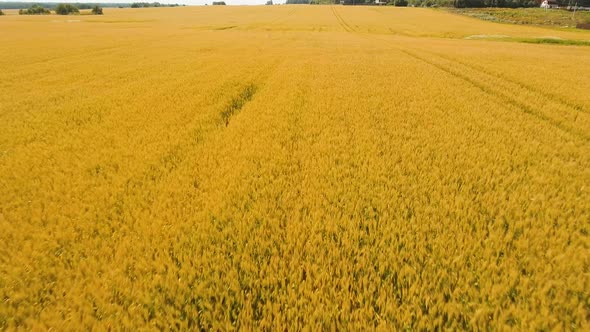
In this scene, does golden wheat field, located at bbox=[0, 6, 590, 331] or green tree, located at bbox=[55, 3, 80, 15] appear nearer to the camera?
golden wheat field, located at bbox=[0, 6, 590, 331]

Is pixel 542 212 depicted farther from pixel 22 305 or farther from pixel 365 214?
pixel 22 305

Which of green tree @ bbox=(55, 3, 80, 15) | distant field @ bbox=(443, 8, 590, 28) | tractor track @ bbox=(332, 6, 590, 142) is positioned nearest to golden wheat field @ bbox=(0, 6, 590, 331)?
tractor track @ bbox=(332, 6, 590, 142)

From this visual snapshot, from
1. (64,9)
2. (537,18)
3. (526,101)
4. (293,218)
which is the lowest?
(293,218)

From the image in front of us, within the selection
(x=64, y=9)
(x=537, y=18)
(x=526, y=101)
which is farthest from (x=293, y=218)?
(x=64, y=9)

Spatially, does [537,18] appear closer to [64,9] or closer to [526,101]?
[526,101]

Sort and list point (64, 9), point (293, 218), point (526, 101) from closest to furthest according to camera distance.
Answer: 1. point (293, 218)
2. point (526, 101)
3. point (64, 9)

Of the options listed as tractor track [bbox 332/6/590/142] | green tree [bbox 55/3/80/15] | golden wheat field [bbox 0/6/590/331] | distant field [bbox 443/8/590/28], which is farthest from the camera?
green tree [bbox 55/3/80/15]

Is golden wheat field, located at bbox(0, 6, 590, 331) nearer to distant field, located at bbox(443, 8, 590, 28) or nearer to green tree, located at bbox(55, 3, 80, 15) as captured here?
distant field, located at bbox(443, 8, 590, 28)

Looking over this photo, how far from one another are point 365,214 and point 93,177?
11.4 feet

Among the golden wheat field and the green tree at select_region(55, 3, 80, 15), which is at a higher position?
the green tree at select_region(55, 3, 80, 15)

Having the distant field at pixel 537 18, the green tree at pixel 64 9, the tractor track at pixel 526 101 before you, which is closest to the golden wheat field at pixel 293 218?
the tractor track at pixel 526 101

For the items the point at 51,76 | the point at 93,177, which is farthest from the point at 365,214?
the point at 51,76

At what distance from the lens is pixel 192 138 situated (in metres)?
5.14

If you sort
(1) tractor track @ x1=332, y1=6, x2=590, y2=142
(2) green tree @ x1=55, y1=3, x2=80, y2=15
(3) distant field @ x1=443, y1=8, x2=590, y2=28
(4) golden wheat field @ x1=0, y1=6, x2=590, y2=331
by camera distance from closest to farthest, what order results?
(4) golden wheat field @ x1=0, y1=6, x2=590, y2=331, (1) tractor track @ x1=332, y1=6, x2=590, y2=142, (3) distant field @ x1=443, y1=8, x2=590, y2=28, (2) green tree @ x1=55, y1=3, x2=80, y2=15
